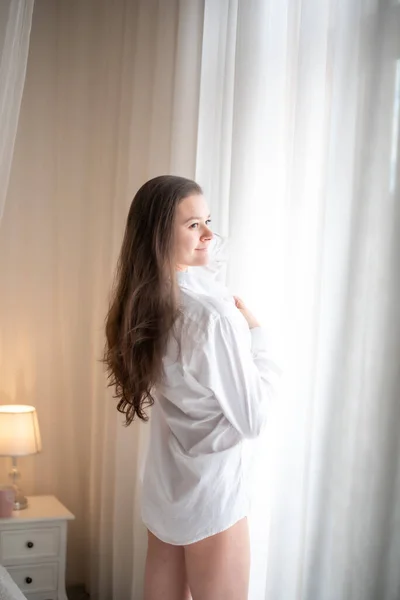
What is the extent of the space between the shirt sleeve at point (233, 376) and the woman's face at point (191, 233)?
0.23 m

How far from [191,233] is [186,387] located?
1.23ft

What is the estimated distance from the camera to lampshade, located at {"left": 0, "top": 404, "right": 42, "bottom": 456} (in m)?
3.01

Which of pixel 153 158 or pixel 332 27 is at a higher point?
pixel 332 27

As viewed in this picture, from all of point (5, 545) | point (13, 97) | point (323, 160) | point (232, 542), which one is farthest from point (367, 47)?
point (5, 545)

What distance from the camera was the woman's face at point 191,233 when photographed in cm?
186

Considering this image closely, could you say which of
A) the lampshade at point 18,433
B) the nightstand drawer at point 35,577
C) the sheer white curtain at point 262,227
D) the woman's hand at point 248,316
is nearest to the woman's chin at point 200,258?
the woman's hand at point 248,316

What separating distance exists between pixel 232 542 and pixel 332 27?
1.34 m

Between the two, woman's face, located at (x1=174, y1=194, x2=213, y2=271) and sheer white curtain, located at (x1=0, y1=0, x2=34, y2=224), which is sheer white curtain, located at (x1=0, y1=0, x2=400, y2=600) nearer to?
woman's face, located at (x1=174, y1=194, x2=213, y2=271)

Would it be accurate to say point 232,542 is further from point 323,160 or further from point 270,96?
point 270,96

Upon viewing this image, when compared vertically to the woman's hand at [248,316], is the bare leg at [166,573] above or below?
below

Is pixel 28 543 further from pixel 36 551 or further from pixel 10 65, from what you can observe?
pixel 10 65

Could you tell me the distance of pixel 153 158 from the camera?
9.45 feet

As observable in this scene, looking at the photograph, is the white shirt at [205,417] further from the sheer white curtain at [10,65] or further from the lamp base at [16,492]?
the lamp base at [16,492]

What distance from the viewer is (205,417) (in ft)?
5.94
